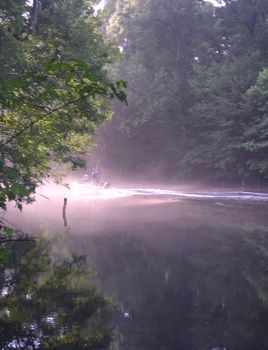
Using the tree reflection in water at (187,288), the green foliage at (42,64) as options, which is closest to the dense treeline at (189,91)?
the tree reflection in water at (187,288)

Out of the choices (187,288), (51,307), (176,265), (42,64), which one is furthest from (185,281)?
(42,64)

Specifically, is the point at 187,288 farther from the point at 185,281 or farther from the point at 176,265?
the point at 176,265

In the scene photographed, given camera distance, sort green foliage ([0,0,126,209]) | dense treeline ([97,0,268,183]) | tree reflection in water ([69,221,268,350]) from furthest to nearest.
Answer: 1. dense treeline ([97,0,268,183])
2. green foliage ([0,0,126,209])
3. tree reflection in water ([69,221,268,350])

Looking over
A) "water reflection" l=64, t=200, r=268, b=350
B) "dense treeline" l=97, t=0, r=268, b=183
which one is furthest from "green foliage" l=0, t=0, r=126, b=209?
"dense treeline" l=97, t=0, r=268, b=183

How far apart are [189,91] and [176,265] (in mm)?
32701

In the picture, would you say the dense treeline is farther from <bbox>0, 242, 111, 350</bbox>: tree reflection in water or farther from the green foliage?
<bbox>0, 242, 111, 350</bbox>: tree reflection in water

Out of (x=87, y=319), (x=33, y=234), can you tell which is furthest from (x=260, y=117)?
(x=87, y=319)

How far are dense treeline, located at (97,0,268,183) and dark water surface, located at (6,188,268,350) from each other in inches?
432

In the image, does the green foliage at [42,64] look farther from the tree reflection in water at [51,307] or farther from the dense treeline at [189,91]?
the dense treeline at [189,91]

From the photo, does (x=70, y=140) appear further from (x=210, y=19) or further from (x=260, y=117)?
(x=210, y=19)

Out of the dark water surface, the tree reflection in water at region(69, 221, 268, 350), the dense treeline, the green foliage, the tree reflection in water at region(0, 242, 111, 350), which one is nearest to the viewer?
the tree reflection in water at region(0, 242, 111, 350)

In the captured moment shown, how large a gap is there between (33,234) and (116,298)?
26.6 ft

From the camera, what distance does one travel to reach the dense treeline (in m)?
36.3

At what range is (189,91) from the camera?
1724 inches
